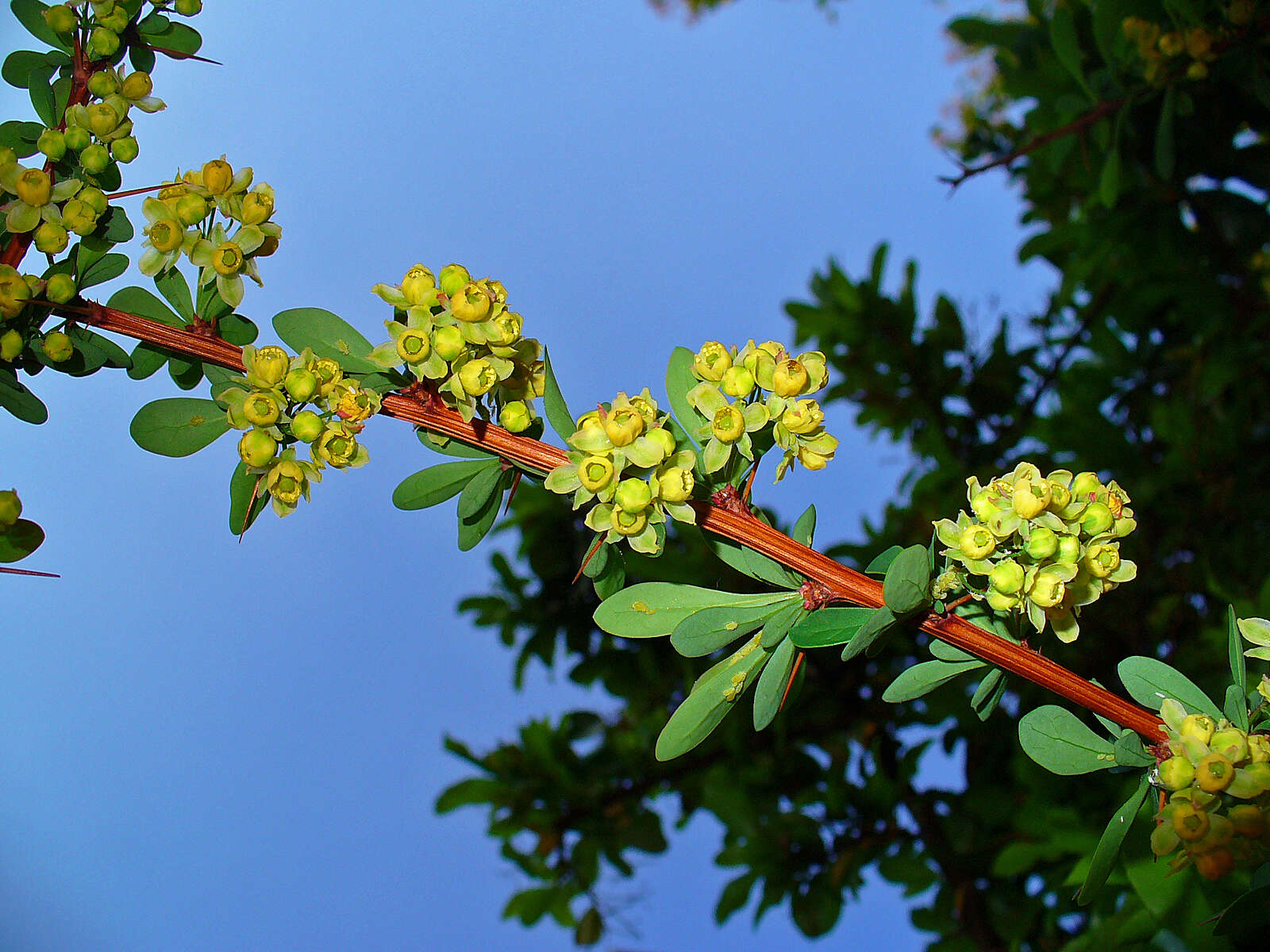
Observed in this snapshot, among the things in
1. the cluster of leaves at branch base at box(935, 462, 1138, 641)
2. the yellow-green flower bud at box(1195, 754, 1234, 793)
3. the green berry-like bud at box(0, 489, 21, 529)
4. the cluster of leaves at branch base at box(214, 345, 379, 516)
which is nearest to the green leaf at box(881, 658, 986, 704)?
the cluster of leaves at branch base at box(935, 462, 1138, 641)

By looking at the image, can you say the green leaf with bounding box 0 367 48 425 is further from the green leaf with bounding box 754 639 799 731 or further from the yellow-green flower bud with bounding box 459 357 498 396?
the green leaf with bounding box 754 639 799 731

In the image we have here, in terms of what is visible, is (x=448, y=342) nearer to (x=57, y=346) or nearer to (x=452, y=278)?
(x=452, y=278)

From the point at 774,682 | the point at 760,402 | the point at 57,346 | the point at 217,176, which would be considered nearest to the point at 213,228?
the point at 217,176

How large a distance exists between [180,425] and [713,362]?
1.61 feet

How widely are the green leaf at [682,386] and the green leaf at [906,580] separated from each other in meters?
0.23

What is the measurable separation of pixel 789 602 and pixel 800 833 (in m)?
1.52

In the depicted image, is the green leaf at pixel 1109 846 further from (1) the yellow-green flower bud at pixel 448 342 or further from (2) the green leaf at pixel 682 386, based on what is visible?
(1) the yellow-green flower bud at pixel 448 342

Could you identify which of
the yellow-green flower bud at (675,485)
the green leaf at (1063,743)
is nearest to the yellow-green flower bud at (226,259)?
the yellow-green flower bud at (675,485)

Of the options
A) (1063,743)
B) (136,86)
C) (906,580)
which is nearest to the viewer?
(906,580)

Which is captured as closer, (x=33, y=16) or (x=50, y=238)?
(x=50, y=238)

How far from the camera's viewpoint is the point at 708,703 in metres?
0.78

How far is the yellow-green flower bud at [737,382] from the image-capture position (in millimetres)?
743

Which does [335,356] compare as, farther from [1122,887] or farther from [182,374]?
[1122,887]

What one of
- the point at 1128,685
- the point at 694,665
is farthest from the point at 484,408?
the point at 694,665
